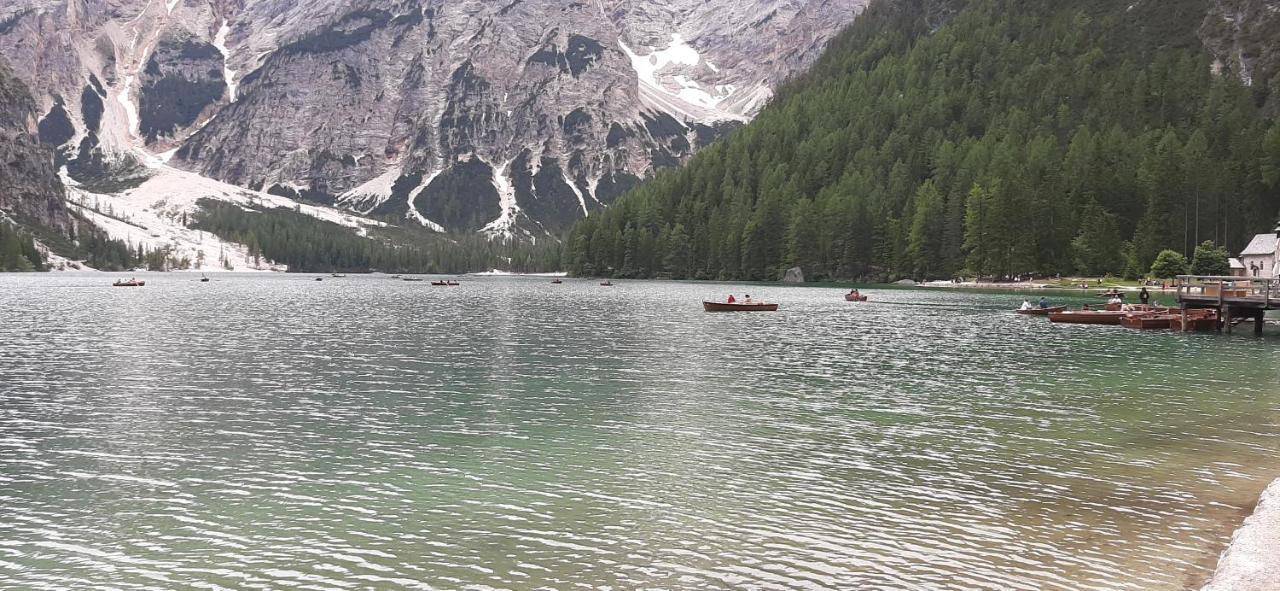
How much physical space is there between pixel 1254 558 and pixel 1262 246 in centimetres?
16200

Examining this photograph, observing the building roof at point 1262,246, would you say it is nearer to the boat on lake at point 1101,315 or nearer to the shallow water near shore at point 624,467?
the boat on lake at point 1101,315

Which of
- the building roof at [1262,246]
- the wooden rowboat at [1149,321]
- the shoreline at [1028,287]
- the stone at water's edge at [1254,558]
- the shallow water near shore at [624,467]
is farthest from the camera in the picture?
the shoreline at [1028,287]

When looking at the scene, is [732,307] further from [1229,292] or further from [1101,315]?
[1229,292]

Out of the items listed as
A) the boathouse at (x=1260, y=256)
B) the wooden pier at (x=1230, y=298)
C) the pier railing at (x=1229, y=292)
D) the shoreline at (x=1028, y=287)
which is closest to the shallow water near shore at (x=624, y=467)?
the pier railing at (x=1229, y=292)

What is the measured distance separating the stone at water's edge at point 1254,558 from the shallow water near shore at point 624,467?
2.86 ft

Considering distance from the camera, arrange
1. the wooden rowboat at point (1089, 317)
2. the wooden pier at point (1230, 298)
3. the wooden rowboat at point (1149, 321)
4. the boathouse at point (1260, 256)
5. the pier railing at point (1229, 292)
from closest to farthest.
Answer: the pier railing at point (1229, 292) < the wooden pier at point (1230, 298) < the wooden rowboat at point (1149, 321) < the wooden rowboat at point (1089, 317) < the boathouse at point (1260, 256)

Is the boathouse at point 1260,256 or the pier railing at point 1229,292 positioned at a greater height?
the boathouse at point 1260,256

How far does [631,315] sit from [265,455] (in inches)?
3012

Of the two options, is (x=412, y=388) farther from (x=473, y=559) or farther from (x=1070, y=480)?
(x=1070, y=480)

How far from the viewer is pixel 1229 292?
85.6 metres

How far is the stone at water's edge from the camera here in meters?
16.8

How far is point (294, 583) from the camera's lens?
18.3m

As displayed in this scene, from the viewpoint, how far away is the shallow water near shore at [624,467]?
19625mm

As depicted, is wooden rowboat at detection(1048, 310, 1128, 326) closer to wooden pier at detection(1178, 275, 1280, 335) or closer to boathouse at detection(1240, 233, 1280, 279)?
wooden pier at detection(1178, 275, 1280, 335)
